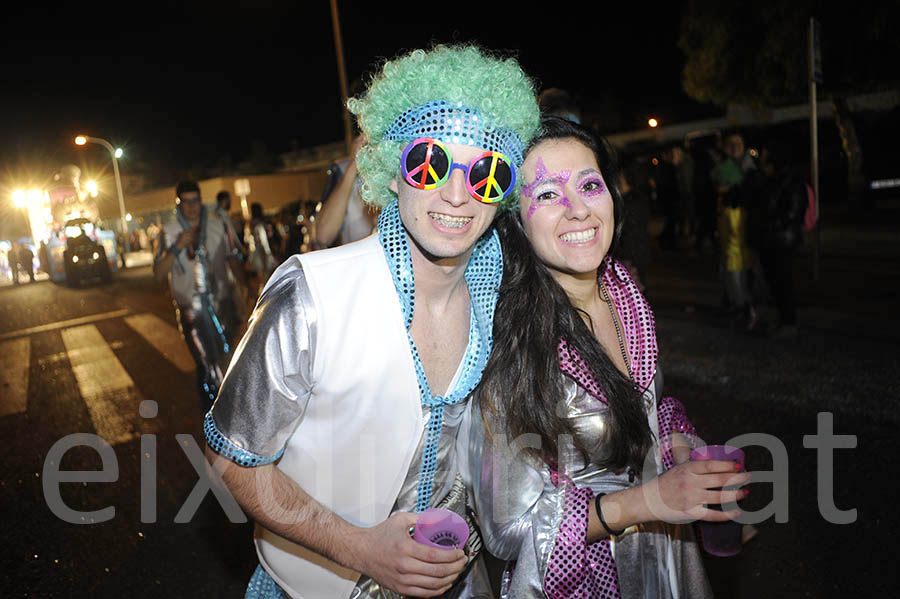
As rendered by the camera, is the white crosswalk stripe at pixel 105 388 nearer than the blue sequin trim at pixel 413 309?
No

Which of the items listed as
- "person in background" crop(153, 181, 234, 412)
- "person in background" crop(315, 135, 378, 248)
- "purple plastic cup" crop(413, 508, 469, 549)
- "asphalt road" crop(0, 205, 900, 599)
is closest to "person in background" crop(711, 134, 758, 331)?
"asphalt road" crop(0, 205, 900, 599)

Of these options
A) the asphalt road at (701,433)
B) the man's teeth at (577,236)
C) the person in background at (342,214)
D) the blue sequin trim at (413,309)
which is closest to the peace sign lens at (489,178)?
the blue sequin trim at (413,309)

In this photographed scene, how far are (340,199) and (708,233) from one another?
1175 centimetres

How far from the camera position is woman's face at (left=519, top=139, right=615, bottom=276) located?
2.00 metres

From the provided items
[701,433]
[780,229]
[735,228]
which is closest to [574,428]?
[701,433]

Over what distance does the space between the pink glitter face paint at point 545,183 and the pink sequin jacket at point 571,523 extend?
411 mm

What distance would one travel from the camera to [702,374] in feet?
19.5

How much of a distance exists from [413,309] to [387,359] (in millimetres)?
198

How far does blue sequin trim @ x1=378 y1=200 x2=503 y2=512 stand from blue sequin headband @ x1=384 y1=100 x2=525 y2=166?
0.78ft

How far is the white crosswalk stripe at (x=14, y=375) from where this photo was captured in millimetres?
7141

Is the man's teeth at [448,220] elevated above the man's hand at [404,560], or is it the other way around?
the man's teeth at [448,220]

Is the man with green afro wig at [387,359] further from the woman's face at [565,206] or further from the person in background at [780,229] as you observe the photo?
the person in background at [780,229]

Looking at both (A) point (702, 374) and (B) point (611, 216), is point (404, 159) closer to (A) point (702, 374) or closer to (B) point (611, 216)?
(B) point (611, 216)

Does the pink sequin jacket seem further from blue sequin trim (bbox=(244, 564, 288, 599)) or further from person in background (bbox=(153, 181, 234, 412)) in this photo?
person in background (bbox=(153, 181, 234, 412))
